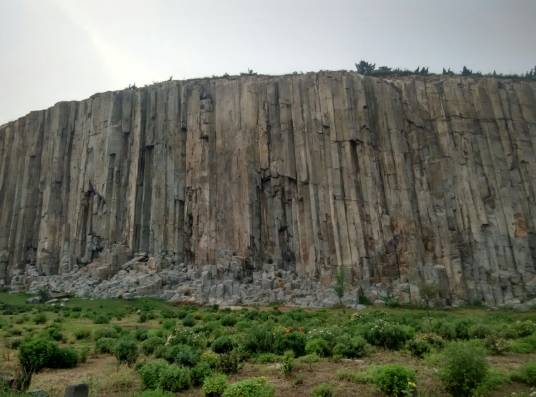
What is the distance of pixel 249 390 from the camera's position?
1084 cm

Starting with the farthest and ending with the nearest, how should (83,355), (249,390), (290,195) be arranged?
(290,195) < (83,355) < (249,390)

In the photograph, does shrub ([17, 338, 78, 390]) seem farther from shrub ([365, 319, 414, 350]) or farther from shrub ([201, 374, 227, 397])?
shrub ([365, 319, 414, 350])

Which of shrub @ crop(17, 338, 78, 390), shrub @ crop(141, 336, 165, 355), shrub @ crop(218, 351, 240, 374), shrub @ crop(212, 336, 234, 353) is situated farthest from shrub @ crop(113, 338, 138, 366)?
shrub @ crop(218, 351, 240, 374)

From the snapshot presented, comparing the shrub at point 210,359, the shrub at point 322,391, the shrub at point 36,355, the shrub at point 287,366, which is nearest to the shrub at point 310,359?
the shrub at point 287,366

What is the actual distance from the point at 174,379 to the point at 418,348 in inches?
293

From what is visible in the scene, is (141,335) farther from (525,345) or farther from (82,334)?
(525,345)

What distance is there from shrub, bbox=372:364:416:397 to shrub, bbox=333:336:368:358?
147 inches

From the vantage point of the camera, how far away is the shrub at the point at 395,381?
10.9 m

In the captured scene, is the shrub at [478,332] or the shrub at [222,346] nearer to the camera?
the shrub at [222,346]

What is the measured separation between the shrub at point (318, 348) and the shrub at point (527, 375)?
531 cm

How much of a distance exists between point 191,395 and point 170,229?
33500 millimetres

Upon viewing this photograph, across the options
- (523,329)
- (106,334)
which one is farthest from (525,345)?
(106,334)

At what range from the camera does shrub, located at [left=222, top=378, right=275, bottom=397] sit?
1072 cm

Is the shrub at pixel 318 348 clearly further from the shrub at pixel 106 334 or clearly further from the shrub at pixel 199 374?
the shrub at pixel 106 334
